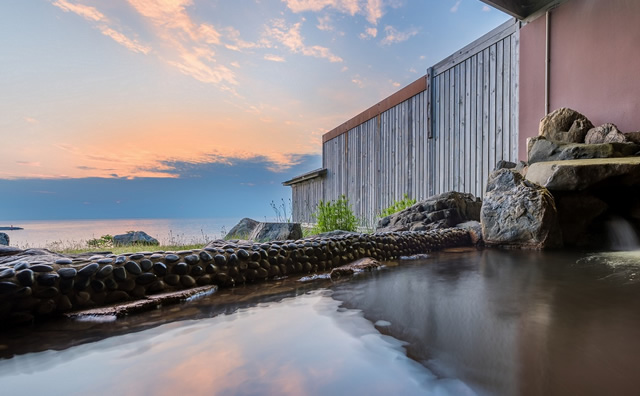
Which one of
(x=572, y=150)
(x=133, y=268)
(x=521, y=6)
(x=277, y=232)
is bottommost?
(x=277, y=232)

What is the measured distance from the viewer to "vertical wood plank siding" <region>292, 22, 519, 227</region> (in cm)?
458

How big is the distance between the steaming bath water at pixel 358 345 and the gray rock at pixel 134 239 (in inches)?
242

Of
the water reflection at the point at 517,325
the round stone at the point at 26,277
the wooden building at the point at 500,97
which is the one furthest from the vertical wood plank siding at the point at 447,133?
the round stone at the point at 26,277

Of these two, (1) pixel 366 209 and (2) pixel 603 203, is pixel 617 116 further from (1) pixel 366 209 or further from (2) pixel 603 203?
(1) pixel 366 209

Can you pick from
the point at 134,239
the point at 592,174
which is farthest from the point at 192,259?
the point at 134,239

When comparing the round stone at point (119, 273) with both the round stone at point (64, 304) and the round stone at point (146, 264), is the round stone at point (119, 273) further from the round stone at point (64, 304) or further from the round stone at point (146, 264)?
the round stone at point (64, 304)

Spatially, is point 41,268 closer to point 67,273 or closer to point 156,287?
point 67,273

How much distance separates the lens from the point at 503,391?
690 mm

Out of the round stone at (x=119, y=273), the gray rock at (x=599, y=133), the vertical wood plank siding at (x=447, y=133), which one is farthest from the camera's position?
the vertical wood plank siding at (x=447, y=133)

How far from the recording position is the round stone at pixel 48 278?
4.34ft

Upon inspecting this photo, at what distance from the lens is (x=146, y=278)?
1.55m

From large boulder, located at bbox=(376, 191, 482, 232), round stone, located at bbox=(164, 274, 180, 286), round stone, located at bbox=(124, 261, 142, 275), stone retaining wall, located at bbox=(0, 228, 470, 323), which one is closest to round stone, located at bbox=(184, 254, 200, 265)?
stone retaining wall, located at bbox=(0, 228, 470, 323)

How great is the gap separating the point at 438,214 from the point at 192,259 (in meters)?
3.16

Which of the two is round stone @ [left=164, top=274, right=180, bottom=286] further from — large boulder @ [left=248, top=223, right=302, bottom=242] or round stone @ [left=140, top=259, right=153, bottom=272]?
large boulder @ [left=248, top=223, right=302, bottom=242]
